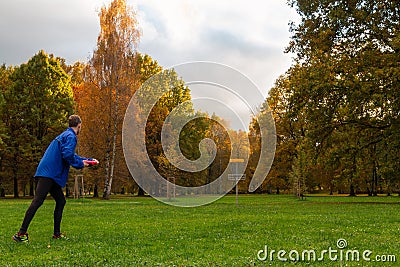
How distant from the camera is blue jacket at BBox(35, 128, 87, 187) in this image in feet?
29.3

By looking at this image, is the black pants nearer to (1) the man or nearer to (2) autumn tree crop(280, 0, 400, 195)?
(1) the man

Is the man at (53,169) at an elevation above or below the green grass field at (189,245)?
above

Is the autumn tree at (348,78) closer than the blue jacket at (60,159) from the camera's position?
No

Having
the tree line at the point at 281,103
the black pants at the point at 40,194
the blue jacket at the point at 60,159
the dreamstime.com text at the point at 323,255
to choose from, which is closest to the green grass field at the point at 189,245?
the dreamstime.com text at the point at 323,255

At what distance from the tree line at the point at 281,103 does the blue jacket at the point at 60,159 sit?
35.9 ft

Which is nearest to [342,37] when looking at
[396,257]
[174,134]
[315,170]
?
[174,134]

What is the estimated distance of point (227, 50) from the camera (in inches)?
803

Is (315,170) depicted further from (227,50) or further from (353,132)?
(227,50)

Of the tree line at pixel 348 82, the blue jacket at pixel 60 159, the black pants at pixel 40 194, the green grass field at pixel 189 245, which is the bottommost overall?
the green grass field at pixel 189 245

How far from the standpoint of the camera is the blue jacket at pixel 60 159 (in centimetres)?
894

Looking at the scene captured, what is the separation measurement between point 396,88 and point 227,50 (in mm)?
9347

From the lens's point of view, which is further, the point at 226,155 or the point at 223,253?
the point at 226,155

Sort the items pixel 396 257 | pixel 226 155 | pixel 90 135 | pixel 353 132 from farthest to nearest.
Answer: pixel 90 135 < pixel 353 132 < pixel 226 155 < pixel 396 257

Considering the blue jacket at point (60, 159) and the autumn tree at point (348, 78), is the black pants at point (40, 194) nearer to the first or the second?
the blue jacket at point (60, 159)
